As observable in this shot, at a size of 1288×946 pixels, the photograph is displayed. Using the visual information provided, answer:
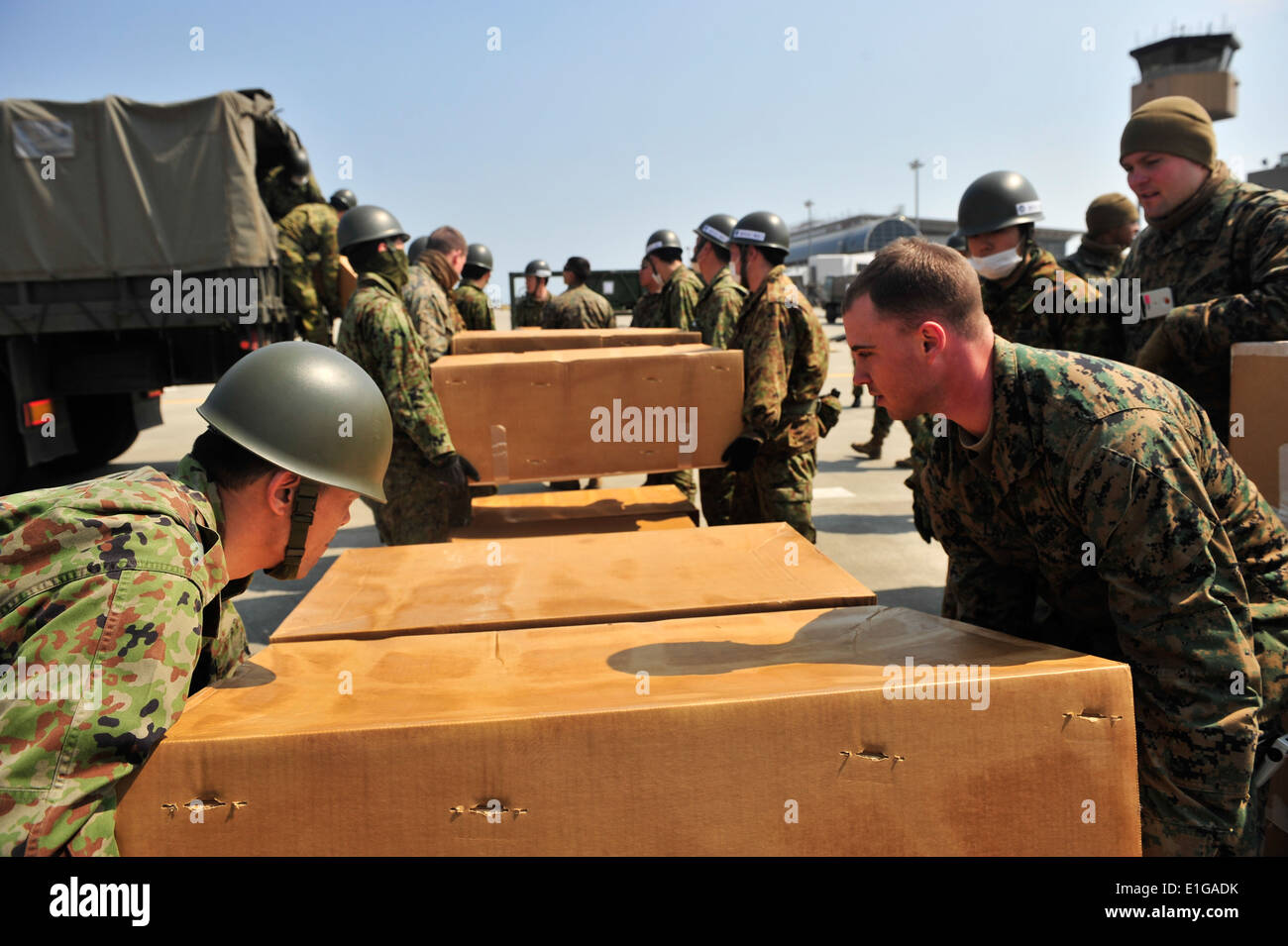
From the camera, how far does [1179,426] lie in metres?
1.61

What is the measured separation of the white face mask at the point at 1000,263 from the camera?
3758 millimetres

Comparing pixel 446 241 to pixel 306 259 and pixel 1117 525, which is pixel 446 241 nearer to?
pixel 306 259

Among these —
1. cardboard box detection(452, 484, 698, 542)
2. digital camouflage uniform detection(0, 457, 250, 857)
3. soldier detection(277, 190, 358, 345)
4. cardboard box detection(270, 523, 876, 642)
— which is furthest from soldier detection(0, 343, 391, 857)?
soldier detection(277, 190, 358, 345)

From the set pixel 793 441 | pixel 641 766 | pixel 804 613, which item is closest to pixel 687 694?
pixel 641 766

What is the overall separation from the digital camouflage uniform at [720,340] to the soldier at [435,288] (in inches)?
57.8

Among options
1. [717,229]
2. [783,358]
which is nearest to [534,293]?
[717,229]

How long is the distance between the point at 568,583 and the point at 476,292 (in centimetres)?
740

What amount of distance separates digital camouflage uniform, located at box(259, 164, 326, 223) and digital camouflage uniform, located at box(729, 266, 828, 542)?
5.32m

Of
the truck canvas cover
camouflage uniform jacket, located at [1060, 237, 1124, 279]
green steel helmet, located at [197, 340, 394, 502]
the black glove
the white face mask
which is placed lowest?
the black glove

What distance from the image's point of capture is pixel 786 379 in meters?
4.16

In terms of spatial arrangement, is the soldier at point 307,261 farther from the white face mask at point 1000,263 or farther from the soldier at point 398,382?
the white face mask at point 1000,263

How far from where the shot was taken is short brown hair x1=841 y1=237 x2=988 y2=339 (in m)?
1.70

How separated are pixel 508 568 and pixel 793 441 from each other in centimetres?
237

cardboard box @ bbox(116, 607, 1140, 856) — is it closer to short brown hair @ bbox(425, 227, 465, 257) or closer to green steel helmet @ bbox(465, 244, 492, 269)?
short brown hair @ bbox(425, 227, 465, 257)
